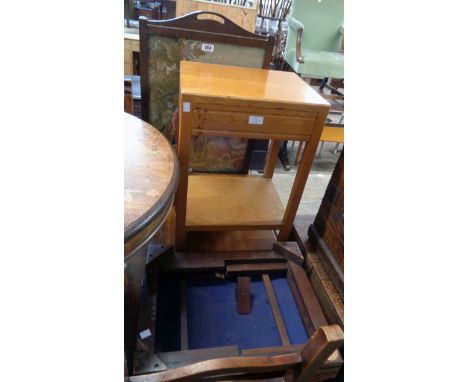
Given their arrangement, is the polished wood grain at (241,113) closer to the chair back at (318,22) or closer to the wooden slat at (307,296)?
the wooden slat at (307,296)

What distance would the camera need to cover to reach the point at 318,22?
2.65 m

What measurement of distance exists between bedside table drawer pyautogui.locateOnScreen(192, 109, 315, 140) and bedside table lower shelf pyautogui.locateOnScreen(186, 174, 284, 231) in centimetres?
46

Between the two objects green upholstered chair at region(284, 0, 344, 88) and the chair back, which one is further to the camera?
the chair back

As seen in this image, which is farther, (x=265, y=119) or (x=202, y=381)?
(x=265, y=119)

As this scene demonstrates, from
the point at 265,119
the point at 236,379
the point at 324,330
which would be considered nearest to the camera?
the point at 324,330

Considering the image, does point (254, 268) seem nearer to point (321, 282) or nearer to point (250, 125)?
point (321, 282)

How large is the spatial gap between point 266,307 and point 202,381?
0.53 meters

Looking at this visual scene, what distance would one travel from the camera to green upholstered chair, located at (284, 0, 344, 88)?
2.39m

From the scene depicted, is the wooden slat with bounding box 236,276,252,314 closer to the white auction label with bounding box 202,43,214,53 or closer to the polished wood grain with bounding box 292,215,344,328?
the polished wood grain with bounding box 292,215,344,328

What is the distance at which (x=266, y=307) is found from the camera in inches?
49.6

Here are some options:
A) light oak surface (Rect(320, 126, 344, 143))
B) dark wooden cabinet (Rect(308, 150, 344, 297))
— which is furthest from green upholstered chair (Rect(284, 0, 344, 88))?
dark wooden cabinet (Rect(308, 150, 344, 297))
